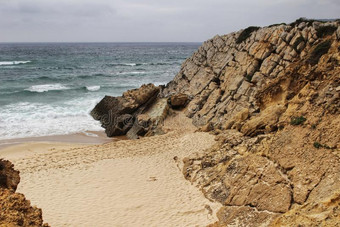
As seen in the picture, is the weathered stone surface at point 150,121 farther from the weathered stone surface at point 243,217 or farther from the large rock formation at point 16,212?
the large rock formation at point 16,212

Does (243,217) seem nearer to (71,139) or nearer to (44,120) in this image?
(71,139)

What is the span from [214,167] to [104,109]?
53.2 ft

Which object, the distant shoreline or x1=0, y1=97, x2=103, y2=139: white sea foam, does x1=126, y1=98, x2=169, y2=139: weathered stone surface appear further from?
x1=0, y1=97, x2=103, y2=139: white sea foam

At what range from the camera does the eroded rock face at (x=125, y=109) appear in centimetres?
2402

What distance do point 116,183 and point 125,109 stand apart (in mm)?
11968

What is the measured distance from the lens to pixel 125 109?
25.1m

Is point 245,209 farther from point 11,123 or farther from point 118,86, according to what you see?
point 118,86

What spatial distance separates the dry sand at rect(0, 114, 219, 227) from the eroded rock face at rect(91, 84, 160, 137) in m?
4.65

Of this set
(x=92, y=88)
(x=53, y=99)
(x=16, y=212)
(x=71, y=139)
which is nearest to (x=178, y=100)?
(x=71, y=139)

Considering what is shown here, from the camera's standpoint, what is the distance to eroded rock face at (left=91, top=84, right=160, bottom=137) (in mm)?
24016

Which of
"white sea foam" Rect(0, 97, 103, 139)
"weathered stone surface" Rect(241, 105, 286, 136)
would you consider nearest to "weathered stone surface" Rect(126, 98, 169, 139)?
"white sea foam" Rect(0, 97, 103, 139)

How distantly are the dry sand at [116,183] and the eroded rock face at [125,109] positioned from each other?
465cm

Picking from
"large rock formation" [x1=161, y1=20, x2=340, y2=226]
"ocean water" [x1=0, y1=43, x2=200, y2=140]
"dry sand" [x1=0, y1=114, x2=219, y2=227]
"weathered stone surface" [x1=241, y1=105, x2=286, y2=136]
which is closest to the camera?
"large rock formation" [x1=161, y1=20, x2=340, y2=226]

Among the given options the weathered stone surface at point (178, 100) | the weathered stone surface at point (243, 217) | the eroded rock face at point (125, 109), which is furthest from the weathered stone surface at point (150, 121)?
the weathered stone surface at point (243, 217)
